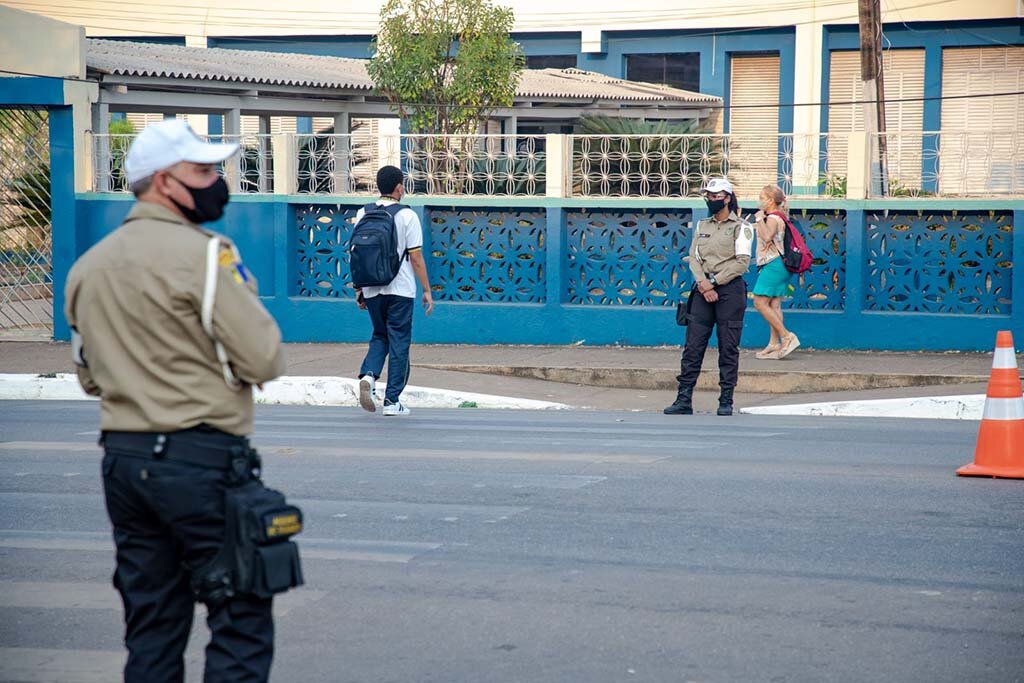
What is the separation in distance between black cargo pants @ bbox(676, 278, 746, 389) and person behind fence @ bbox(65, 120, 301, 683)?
8114 millimetres

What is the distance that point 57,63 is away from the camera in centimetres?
1714

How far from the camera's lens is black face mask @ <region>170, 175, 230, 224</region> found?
3.81 m

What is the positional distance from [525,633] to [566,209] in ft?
36.6

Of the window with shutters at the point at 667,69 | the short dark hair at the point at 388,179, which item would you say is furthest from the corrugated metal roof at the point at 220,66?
the window with shutters at the point at 667,69

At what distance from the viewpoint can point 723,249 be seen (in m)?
11.5

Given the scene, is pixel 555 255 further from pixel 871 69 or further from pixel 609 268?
pixel 871 69

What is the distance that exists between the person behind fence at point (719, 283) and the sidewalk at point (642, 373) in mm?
1620

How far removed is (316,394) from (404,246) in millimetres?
3096

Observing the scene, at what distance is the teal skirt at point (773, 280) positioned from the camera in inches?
584

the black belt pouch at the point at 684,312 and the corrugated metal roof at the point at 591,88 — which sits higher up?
the corrugated metal roof at the point at 591,88

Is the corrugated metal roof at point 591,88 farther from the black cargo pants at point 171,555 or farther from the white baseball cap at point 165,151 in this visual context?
the black cargo pants at point 171,555

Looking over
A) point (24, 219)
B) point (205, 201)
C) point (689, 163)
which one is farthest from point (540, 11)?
point (205, 201)

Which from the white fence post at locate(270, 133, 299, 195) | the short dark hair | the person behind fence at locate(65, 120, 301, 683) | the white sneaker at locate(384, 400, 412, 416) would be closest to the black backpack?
the short dark hair

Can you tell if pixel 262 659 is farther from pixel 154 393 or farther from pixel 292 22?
pixel 292 22
